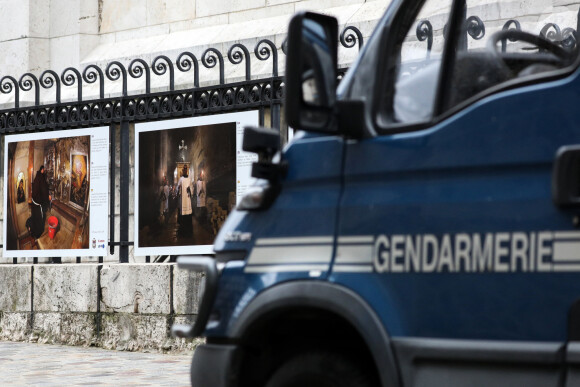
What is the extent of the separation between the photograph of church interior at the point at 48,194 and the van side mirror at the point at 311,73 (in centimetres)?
733

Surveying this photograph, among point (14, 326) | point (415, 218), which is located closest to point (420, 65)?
point (415, 218)

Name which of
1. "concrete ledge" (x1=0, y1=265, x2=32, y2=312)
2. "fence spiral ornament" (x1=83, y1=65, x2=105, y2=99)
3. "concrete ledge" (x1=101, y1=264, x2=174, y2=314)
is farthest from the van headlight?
"concrete ledge" (x1=0, y1=265, x2=32, y2=312)

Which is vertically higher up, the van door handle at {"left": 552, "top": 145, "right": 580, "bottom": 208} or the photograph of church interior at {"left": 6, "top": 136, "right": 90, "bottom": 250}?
the photograph of church interior at {"left": 6, "top": 136, "right": 90, "bottom": 250}

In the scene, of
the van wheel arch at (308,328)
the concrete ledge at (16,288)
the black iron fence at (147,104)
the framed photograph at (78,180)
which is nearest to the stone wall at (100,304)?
the concrete ledge at (16,288)

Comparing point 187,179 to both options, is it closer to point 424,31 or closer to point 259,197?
point 259,197

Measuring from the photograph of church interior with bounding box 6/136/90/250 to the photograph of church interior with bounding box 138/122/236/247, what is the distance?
754mm

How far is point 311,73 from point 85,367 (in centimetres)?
583

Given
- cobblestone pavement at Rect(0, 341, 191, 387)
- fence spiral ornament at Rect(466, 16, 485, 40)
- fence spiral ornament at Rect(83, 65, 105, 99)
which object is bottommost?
cobblestone pavement at Rect(0, 341, 191, 387)

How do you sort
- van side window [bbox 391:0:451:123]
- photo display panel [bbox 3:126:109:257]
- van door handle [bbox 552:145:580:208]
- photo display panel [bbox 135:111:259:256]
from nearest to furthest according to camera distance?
1. van door handle [bbox 552:145:580:208]
2. van side window [bbox 391:0:451:123]
3. photo display panel [bbox 135:111:259:256]
4. photo display panel [bbox 3:126:109:257]

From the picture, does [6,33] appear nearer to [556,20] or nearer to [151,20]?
[151,20]

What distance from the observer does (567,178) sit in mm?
3297

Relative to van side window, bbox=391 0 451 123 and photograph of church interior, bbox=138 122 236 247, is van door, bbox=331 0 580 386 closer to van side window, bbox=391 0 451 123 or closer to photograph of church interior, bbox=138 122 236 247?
van side window, bbox=391 0 451 123

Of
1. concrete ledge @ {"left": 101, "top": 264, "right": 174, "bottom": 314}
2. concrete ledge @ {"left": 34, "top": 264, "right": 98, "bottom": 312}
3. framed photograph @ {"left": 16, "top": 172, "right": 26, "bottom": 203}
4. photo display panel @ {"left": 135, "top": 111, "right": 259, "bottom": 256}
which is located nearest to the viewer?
photo display panel @ {"left": 135, "top": 111, "right": 259, "bottom": 256}

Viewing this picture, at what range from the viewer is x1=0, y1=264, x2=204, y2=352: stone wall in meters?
9.93
